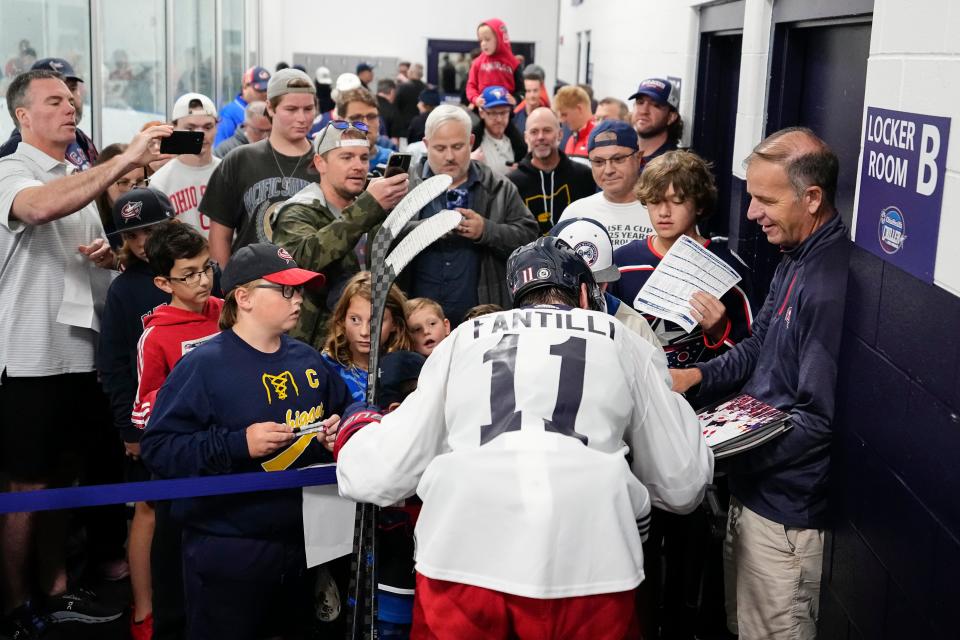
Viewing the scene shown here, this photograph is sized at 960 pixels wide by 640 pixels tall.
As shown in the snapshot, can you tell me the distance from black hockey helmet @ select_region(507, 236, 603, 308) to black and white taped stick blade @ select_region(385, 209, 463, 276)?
590mm

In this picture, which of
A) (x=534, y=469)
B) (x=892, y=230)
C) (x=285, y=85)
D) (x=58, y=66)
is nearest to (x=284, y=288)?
(x=534, y=469)

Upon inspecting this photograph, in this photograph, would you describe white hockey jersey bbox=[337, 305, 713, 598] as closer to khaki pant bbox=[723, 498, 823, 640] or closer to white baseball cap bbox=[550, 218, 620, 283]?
khaki pant bbox=[723, 498, 823, 640]

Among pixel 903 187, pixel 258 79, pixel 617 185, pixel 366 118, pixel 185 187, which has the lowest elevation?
pixel 185 187

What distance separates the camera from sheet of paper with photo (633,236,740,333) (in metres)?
2.90

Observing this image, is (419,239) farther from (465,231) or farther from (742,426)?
(742,426)

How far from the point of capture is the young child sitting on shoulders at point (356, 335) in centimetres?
291

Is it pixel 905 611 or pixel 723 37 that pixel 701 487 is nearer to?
pixel 905 611

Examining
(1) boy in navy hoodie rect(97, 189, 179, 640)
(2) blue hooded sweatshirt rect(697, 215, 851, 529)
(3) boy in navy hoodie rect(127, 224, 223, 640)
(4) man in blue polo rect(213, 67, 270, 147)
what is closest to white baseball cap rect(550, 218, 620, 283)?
(2) blue hooded sweatshirt rect(697, 215, 851, 529)

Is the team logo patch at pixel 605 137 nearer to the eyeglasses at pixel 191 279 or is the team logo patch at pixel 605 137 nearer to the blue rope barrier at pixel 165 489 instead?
the eyeglasses at pixel 191 279

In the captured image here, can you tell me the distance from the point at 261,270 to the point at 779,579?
1.54 m

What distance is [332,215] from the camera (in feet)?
11.3

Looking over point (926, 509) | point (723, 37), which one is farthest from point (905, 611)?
point (723, 37)

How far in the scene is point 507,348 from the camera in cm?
192

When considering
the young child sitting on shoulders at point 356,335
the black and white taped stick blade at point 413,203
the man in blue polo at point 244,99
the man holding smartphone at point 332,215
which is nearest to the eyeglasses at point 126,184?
the man holding smartphone at point 332,215
